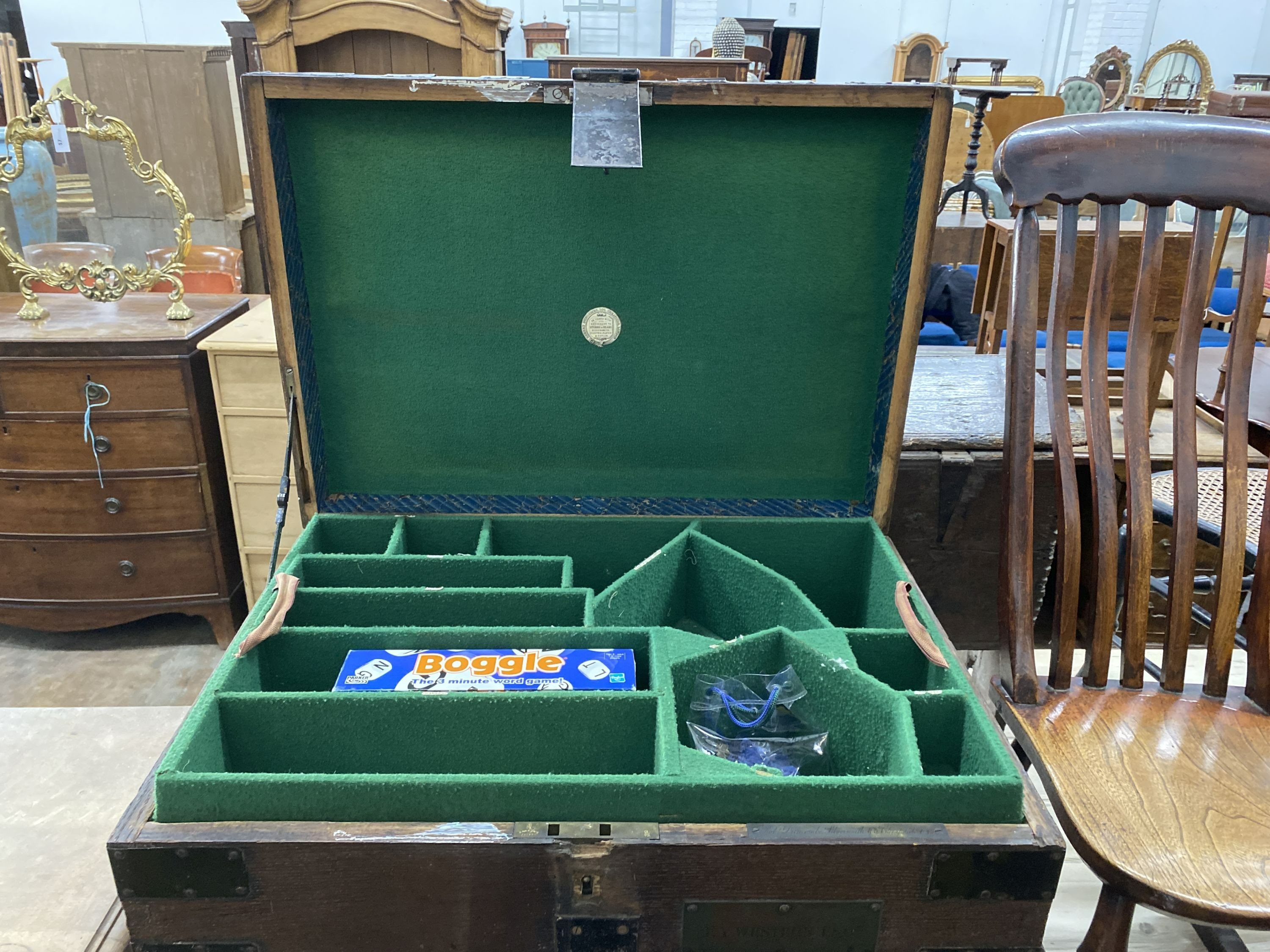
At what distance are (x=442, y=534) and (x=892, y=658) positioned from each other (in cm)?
75

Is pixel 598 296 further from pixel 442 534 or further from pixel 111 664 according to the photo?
pixel 111 664

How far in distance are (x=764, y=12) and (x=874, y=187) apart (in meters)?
8.42

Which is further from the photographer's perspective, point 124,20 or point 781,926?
point 124,20

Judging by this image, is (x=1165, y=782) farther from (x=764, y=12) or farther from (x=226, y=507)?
(x=764, y=12)

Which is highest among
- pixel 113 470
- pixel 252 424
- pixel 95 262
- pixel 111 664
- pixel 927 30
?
pixel 927 30

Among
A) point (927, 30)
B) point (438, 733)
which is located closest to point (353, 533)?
point (438, 733)

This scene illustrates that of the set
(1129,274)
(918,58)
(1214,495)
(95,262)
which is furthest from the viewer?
(918,58)

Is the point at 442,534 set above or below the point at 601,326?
below

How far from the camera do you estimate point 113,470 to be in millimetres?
2480

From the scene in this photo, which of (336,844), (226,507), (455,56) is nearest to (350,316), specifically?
(336,844)

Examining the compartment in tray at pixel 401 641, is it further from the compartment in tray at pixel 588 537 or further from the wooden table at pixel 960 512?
the wooden table at pixel 960 512

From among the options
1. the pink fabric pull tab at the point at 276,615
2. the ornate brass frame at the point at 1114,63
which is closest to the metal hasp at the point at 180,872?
the pink fabric pull tab at the point at 276,615

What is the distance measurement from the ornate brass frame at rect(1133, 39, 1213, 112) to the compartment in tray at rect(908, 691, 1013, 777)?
9.04 meters

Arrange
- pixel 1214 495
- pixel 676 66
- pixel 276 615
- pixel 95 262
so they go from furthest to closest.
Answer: pixel 676 66 → pixel 95 262 → pixel 1214 495 → pixel 276 615
